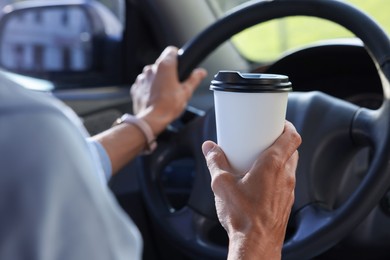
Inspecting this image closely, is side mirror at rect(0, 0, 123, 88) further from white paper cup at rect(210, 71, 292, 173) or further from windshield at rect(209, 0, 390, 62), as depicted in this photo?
white paper cup at rect(210, 71, 292, 173)

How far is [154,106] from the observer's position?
5.55ft

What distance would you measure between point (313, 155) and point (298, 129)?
6 centimetres

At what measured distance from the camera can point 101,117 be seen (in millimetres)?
2133

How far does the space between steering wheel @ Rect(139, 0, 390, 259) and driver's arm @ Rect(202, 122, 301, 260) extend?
1.17 ft

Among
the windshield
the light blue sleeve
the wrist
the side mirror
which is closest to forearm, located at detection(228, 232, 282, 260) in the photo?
the light blue sleeve

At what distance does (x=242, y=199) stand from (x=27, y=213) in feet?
1.33

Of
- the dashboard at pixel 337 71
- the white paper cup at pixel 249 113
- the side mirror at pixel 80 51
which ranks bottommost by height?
the side mirror at pixel 80 51

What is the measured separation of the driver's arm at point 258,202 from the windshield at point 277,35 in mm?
864

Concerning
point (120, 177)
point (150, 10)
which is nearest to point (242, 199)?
point (120, 177)

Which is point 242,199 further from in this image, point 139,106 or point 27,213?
point 139,106

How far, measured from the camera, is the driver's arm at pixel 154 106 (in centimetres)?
162

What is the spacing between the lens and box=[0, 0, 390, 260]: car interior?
4.35 feet

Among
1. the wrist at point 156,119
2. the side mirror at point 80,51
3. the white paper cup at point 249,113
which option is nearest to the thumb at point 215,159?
the white paper cup at point 249,113

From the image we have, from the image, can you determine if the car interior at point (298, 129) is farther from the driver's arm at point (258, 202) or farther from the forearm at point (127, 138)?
the driver's arm at point (258, 202)
